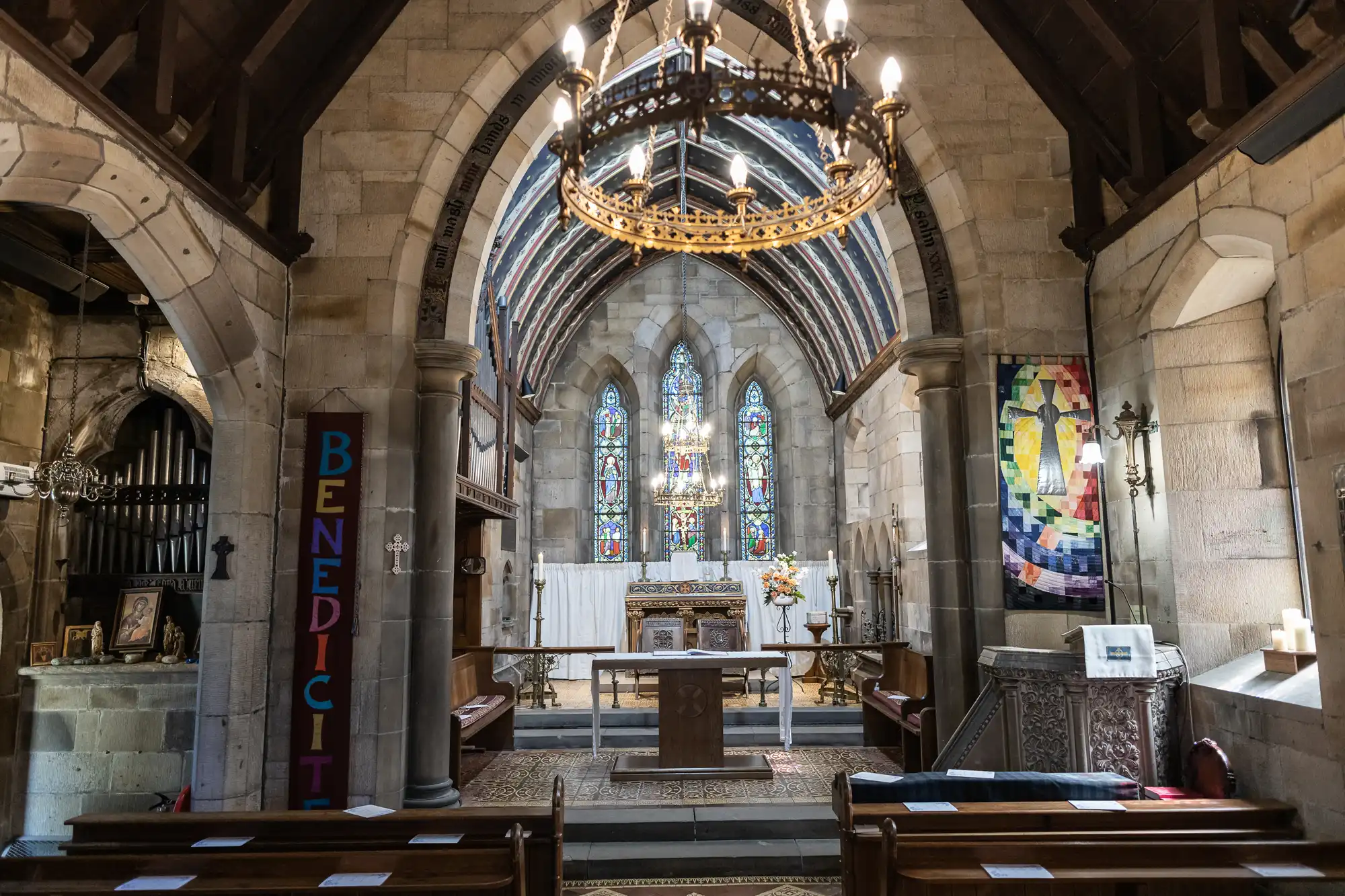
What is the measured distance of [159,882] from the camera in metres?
3.42

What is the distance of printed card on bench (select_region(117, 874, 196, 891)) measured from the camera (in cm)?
335

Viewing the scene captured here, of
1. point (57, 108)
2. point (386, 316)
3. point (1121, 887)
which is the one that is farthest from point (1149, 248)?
point (57, 108)

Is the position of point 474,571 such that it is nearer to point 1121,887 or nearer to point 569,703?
point 569,703

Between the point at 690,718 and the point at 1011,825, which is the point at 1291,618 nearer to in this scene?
the point at 1011,825

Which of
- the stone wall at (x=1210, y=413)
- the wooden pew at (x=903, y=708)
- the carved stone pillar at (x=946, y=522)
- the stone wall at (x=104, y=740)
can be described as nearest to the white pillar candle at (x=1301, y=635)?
the stone wall at (x=1210, y=413)

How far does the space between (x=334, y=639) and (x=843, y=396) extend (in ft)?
30.2

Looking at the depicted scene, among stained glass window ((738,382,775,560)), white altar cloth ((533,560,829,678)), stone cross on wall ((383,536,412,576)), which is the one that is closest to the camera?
stone cross on wall ((383,536,412,576))

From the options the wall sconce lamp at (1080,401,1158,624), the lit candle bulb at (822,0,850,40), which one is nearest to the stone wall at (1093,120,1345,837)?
the wall sconce lamp at (1080,401,1158,624)

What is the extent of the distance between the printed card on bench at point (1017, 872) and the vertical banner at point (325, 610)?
4390 mm

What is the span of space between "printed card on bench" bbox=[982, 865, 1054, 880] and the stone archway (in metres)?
4.61

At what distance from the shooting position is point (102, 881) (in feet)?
11.2

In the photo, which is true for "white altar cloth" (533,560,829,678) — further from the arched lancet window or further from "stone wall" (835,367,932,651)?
the arched lancet window

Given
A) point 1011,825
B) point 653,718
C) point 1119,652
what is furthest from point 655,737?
point 1011,825

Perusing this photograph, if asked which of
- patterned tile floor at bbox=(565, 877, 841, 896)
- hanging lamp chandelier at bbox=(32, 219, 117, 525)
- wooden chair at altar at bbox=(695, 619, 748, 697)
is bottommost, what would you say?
patterned tile floor at bbox=(565, 877, 841, 896)
